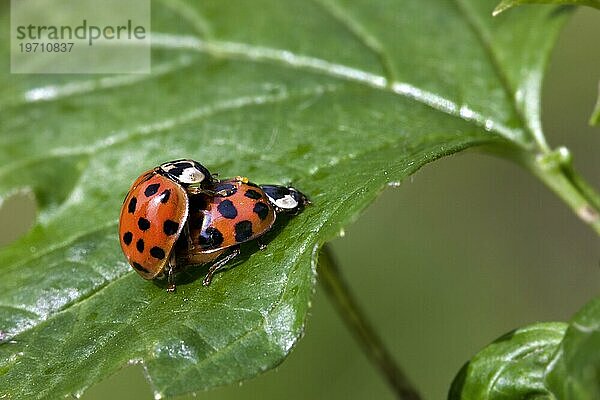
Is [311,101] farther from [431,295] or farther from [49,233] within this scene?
[431,295]

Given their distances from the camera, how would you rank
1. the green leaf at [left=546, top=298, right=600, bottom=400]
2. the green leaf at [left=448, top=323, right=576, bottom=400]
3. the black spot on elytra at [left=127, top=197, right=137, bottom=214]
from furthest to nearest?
the black spot on elytra at [left=127, top=197, right=137, bottom=214]
the green leaf at [left=448, top=323, right=576, bottom=400]
the green leaf at [left=546, top=298, right=600, bottom=400]

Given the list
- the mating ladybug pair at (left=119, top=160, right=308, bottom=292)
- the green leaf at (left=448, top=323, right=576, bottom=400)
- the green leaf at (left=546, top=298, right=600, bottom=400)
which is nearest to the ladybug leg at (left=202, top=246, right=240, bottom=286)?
the mating ladybug pair at (left=119, top=160, right=308, bottom=292)

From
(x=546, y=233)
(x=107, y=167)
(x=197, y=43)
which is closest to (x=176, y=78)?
(x=197, y=43)

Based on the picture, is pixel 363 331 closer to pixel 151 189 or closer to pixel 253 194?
pixel 253 194

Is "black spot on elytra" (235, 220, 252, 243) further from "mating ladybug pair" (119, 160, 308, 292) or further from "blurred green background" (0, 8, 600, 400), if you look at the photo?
"blurred green background" (0, 8, 600, 400)

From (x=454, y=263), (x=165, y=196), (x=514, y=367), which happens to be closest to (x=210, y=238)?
(x=165, y=196)

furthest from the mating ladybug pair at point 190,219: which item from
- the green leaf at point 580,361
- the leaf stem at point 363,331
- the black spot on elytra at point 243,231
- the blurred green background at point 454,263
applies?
the blurred green background at point 454,263

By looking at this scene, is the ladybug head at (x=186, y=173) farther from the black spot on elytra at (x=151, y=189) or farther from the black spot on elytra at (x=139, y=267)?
the black spot on elytra at (x=139, y=267)
